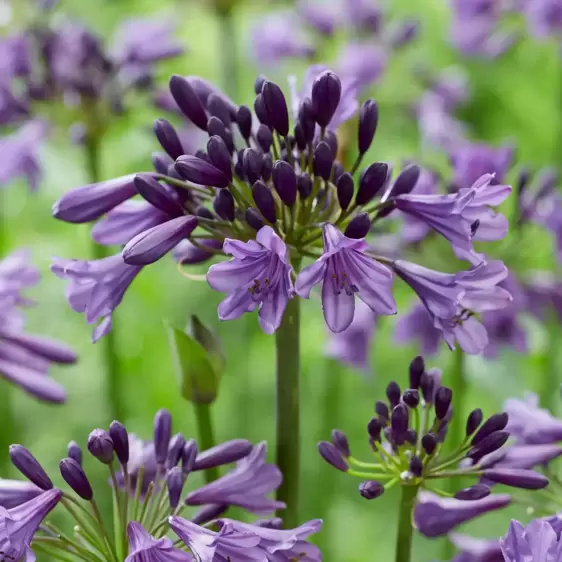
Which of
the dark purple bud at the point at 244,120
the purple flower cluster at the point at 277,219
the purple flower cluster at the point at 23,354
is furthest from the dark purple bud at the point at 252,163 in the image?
the purple flower cluster at the point at 23,354

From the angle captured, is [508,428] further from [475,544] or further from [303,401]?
[303,401]

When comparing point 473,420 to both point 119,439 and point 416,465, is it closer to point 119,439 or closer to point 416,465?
point 416,465

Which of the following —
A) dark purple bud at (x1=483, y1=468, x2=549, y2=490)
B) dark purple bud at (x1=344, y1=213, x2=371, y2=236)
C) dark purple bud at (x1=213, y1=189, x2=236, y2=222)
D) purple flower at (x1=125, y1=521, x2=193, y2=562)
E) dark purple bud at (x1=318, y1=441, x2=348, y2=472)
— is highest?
dark purple bud at (x1=213, y1=189, x2=236, y2=222)

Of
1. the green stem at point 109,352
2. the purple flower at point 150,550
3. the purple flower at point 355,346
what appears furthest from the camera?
the purple flower at point 355,346

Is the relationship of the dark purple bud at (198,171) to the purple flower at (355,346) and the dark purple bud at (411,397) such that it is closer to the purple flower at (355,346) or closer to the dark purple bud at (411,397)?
the dark purple bud at (411,397)

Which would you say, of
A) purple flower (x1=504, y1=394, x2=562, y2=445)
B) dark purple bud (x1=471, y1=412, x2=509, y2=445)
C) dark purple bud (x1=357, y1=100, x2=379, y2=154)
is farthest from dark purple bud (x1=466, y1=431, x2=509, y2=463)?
dark purple bud (x1=357, y1=100, x2=379, y2=154)

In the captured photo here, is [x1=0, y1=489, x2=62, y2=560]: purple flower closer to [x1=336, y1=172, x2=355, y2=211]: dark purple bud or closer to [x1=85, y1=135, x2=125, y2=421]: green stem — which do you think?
[x1=336, y1=172, x2=355, y2=211]: dark purple bud

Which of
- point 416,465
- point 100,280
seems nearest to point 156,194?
point 100,280

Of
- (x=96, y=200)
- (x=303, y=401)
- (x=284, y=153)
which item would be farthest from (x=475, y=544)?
(x=303, y=401)
